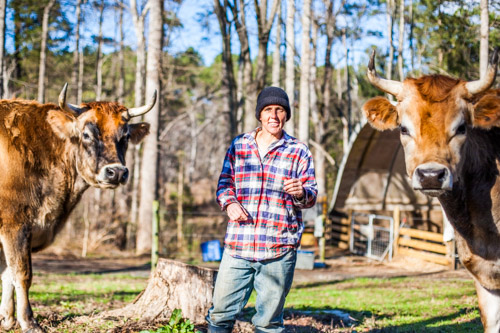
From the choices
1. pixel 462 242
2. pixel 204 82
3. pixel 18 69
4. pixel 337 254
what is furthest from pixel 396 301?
pixel 204 82

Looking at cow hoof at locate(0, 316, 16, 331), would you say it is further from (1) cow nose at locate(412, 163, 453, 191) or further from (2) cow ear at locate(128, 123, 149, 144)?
(1) cow nose at locate(412, 163, 453, 191)

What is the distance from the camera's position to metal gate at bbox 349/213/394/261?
52.7ft

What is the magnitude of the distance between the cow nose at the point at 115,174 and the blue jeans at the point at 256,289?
227 cm

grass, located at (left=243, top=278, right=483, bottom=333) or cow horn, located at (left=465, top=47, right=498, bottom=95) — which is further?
grass, located at (left=243, top=278, right=483, bottom=333)

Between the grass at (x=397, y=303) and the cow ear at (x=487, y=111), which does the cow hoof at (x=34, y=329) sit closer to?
the grass at (x=397, y=303)

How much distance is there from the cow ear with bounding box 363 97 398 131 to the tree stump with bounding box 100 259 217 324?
8.44ft

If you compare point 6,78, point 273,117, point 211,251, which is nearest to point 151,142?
point 211,251

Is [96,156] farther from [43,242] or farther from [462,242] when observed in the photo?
[462,242]

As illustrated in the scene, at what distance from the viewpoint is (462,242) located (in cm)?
474

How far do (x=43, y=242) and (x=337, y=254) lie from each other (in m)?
12.9

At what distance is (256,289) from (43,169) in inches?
138

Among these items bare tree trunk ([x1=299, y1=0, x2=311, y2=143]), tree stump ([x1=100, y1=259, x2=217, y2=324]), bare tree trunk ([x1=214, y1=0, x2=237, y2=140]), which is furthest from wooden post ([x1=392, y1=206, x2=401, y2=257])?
tree stump ([x1=100, y1=259, x2=217, y2=324])

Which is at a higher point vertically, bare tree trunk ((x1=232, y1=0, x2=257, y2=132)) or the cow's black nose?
bare tree trunk ((x1=232, y1=0, x2=257, y2=132))

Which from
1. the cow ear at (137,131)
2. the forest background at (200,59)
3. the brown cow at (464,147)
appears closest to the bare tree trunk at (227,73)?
the forest background at (200,59)
